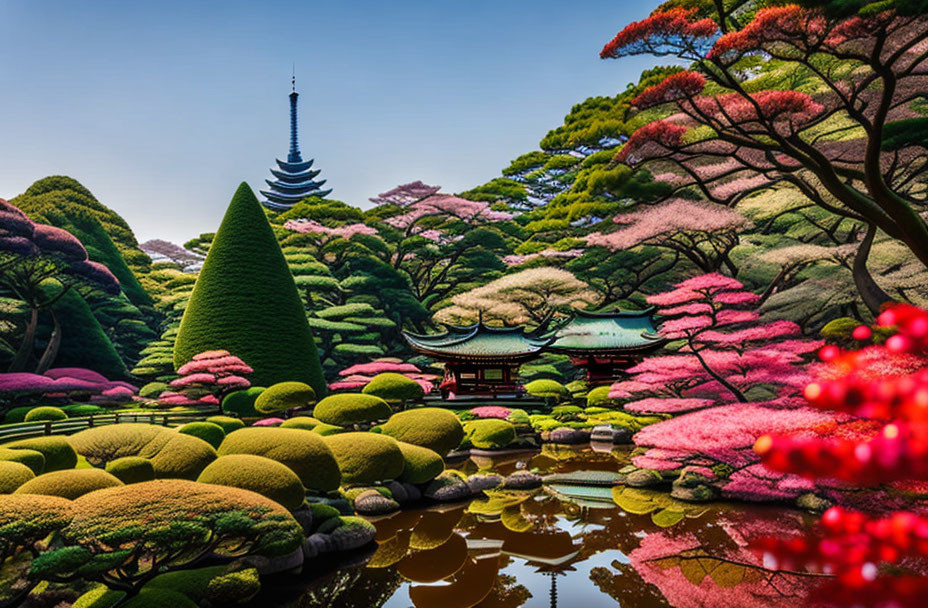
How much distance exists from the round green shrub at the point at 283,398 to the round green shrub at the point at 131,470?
7.82m

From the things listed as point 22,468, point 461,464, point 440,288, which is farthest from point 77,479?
point 440,288

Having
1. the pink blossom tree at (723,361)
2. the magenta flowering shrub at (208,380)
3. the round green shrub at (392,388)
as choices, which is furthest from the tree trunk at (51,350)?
the pink blossom tree at (723,361)

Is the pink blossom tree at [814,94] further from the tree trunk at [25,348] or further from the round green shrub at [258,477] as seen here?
the tree trunk at [25,348]

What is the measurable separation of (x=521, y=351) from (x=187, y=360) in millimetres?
11331

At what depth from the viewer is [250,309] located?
60.0 feet

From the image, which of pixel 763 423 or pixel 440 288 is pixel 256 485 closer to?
Result: pixel 763 423

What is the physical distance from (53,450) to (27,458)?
1.69 feet

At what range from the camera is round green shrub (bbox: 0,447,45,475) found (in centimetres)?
673

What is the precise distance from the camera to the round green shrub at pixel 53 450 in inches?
288

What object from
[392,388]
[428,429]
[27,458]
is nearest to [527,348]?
[392,388]

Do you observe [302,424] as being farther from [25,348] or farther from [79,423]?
[25,348]

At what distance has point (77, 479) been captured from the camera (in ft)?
20.0

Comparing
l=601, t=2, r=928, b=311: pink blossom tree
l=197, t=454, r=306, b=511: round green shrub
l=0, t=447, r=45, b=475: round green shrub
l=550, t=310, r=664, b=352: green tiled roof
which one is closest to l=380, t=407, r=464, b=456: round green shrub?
l=197, t=454, r=306, b=511: round green shrub

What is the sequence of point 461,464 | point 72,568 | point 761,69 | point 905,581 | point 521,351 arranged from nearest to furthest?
point 905,581, point 72,568, point 461,464, point 761,69, point 521,351
